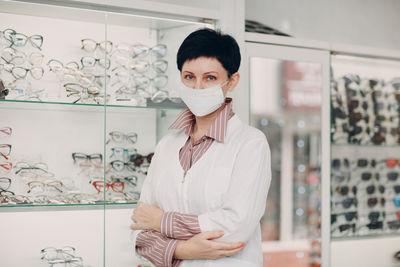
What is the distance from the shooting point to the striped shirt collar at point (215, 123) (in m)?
1.78

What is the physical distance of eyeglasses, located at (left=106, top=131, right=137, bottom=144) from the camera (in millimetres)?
2695

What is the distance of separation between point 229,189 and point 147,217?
0.36m

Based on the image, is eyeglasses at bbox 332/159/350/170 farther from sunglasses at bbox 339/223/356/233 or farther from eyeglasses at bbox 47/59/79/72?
eyeglasses at bbox 47/59/79/72

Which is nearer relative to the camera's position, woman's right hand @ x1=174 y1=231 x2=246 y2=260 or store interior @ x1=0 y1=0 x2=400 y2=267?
woman's right hand @ x1=174 y1=231 x2=246 y2=260

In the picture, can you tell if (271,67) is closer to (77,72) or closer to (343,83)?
(343,83)

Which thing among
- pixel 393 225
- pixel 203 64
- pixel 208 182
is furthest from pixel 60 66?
pixel 393 225

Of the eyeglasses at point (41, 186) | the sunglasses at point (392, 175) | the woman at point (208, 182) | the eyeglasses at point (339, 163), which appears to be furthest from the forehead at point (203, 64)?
the sunglasses at point (392, 175)

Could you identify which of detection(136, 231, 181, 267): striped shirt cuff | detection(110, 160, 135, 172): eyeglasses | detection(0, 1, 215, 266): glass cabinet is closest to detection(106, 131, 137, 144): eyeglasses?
detection(0, 1, 215, 266): glass cabinet

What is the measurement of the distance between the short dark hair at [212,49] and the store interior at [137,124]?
2.70 feet

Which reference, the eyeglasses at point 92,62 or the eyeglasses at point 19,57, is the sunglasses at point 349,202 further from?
the eyeglasses at point 19,57

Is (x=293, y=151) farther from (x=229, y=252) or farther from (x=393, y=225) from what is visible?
(x=229, y=252)

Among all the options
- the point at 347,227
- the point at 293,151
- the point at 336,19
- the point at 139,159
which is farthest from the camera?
the point at 336,19

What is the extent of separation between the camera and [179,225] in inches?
67.1

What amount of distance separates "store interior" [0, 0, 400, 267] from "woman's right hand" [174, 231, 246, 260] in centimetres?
101
